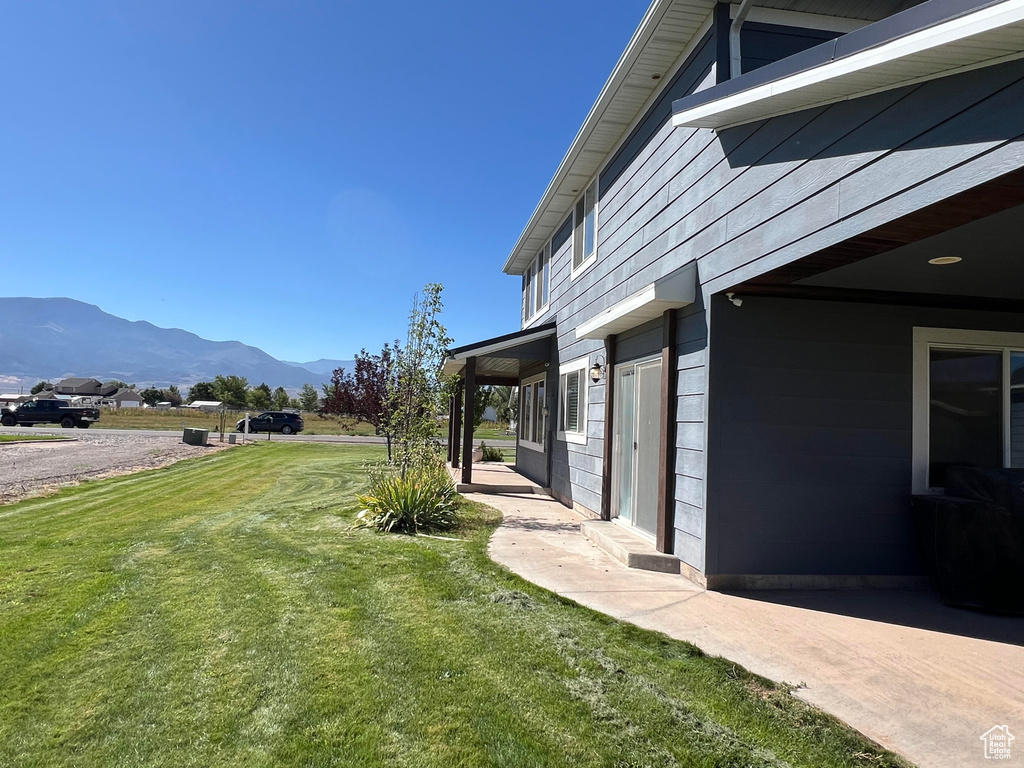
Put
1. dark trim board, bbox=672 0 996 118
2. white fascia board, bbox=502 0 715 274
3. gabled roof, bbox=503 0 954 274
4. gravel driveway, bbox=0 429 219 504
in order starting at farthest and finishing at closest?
gravel driveway, bbox=0 429 219 504 < white fascia board, bbox=502 0 715 274 < gabled roof, bbox=503 0 954 274 < dark trim board, bbox=672 0 996 118

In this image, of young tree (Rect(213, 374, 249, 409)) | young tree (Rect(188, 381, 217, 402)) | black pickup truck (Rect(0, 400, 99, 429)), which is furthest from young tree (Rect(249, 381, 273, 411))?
black pickup truck (Rect(0, 400, 99, 429))

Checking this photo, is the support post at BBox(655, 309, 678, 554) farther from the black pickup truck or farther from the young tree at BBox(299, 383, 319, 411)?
the young tree at BBox(299, 383, 319, 411)

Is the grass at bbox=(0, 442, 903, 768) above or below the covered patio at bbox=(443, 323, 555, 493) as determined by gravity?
below

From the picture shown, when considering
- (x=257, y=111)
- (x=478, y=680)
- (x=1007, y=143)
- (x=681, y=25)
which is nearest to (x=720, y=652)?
(x=478, y=680)

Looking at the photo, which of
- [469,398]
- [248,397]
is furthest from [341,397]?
[248,397]

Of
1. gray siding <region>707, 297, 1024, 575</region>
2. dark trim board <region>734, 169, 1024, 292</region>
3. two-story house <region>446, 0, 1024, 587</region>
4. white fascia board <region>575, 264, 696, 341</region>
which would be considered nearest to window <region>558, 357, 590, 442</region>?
two-story house <region>446, 0, 1024, 587</region>

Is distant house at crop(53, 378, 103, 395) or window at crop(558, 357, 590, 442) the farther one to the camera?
distant house at crop(53, 378, 103, 395)

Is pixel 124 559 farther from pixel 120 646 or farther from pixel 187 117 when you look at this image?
pixel 187 117

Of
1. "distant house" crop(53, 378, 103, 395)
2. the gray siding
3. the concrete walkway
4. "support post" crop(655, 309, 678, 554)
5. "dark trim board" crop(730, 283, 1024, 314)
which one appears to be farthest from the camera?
"distant house" crop(53, 378, 103, 395)

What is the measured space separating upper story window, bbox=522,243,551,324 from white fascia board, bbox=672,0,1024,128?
27.9ft

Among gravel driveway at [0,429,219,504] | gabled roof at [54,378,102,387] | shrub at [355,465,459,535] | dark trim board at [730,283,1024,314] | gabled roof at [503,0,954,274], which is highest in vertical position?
gabled roof at [503,0,954,274]

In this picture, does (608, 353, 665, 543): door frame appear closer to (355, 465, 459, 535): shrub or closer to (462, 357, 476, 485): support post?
(355, 465, 459, 535): shrub

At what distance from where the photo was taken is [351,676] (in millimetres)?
3266

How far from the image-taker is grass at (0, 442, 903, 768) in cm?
260
